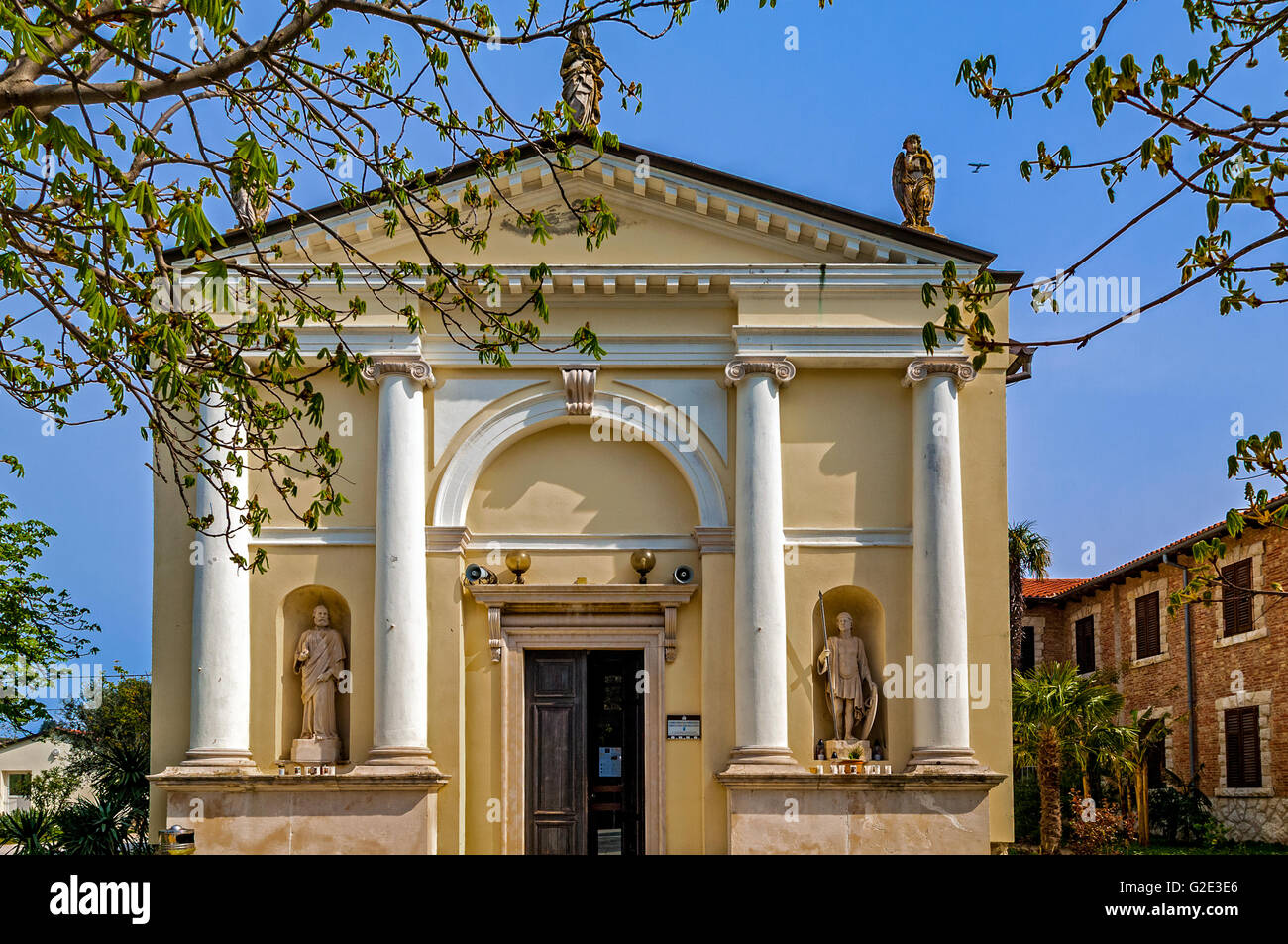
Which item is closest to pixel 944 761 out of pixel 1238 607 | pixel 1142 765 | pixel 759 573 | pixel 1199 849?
pixel 759 573

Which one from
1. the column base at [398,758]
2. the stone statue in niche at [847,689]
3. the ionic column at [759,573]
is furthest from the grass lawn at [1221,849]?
the column base at [398,758]

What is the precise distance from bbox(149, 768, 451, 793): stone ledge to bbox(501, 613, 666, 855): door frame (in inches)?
42.3

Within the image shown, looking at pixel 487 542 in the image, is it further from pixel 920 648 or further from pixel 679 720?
pixel 920 648

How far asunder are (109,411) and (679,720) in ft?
26.5

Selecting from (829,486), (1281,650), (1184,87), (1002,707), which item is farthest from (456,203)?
(1281,650)

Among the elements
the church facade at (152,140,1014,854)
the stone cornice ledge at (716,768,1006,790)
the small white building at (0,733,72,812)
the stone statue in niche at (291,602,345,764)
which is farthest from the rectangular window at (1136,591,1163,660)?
the small white building at (0,733,72,812)

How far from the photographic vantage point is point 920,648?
15.9 metres

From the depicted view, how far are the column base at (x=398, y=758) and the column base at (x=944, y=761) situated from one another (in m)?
5.24

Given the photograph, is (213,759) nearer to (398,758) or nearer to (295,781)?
(295,781)

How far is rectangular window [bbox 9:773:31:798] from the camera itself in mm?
44625

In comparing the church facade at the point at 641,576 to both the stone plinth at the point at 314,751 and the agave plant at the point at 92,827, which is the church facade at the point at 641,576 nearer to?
the stone plinth at the point at 314,751

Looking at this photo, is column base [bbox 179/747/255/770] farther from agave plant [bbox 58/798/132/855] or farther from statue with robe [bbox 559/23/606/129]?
statue with robe [bbox 559/23/606/129]

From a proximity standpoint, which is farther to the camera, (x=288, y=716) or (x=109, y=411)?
(x=288, y=716)

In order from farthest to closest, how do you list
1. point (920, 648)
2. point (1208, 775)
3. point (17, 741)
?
point (17, 741), point (1208, 775), point (920, 648)
